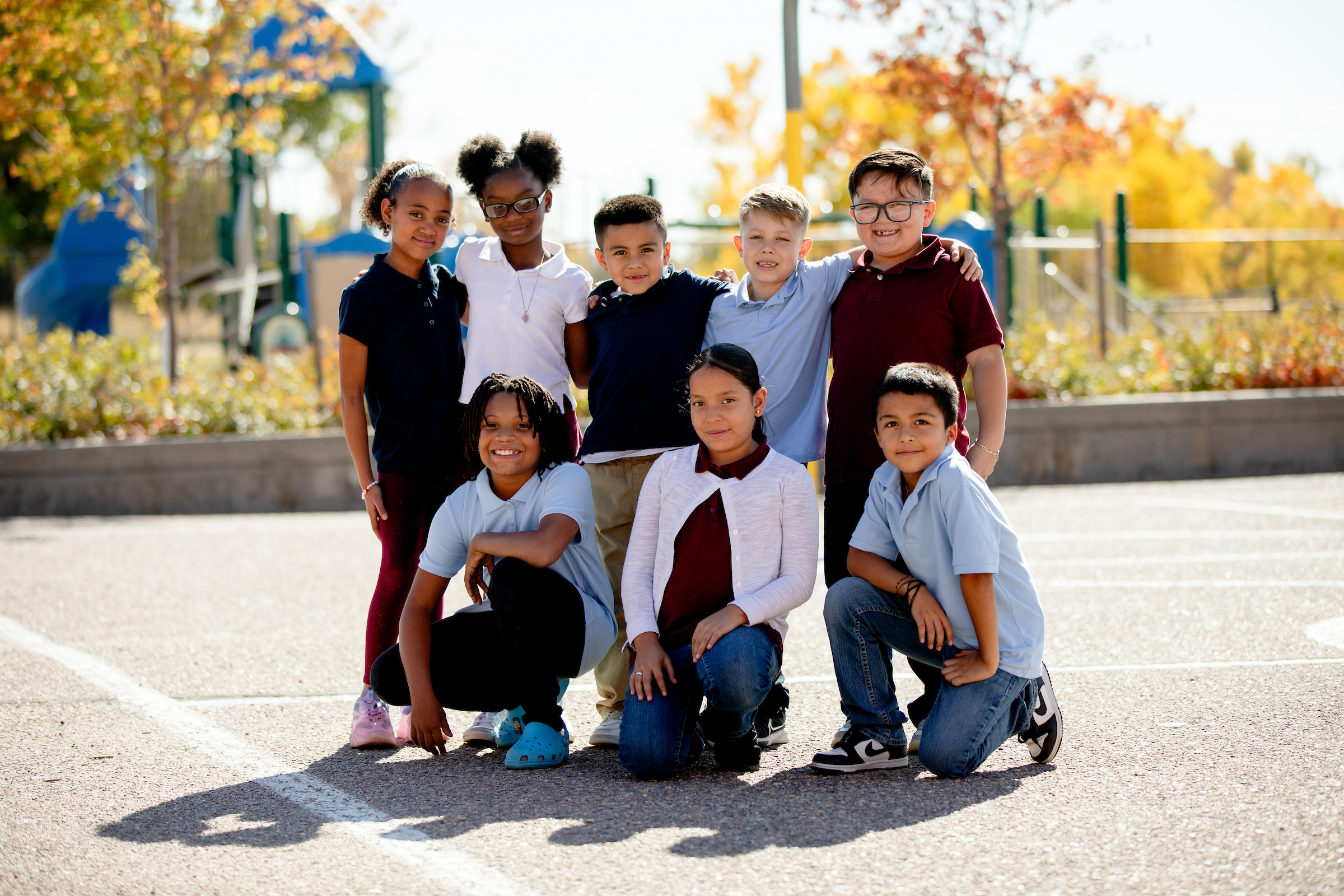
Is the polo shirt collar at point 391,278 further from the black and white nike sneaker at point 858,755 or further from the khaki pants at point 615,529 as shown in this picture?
the black and white nike sneaker at point 858,755

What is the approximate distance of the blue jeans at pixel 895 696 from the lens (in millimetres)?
3414

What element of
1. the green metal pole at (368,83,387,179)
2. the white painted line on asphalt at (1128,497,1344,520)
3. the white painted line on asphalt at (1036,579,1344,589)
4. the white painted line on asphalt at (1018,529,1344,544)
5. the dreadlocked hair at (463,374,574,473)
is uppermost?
the green metal pole at (368,83,387,179)

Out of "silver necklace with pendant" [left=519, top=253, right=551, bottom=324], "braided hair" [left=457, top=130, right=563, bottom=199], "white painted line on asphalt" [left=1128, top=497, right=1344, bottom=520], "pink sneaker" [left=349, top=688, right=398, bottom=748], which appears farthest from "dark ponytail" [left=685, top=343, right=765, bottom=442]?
"white painted line on asphalt" [left=1128, top=497, right=1344, bottom=520]

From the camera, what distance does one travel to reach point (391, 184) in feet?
13.7

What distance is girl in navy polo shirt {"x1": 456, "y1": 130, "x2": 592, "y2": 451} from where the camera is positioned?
4.12 metres

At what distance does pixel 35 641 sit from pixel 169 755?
2.00m

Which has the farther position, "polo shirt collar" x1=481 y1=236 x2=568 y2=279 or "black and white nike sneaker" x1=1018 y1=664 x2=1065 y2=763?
"polo shirt collar" x1=481 y1=236 x2=568 y2=279

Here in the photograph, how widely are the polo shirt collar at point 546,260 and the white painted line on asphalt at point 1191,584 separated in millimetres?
3167

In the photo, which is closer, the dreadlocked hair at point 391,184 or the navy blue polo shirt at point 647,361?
the navy blue polo shirt at point 647,361

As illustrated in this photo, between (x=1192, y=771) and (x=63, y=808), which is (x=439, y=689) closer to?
(x=63, y=808)

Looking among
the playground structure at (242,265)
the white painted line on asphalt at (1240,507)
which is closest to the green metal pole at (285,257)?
the playground structure at (242,265)

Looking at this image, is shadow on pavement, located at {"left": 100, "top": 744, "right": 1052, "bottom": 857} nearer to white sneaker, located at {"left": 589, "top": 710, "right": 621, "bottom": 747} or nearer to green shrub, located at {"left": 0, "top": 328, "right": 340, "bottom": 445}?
white sneaker, located at {"left": 589, "top": 710, "right": 621, "bottom": 747}

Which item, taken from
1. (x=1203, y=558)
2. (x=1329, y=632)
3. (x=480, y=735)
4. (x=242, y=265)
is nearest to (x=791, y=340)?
(x=480, y=735)

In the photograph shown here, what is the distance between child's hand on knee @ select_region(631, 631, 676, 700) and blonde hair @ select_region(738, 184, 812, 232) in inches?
54.3
